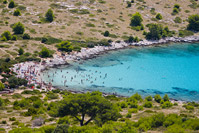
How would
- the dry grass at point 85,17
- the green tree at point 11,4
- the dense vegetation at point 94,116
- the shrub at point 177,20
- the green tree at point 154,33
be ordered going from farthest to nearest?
the shrub at point 177,20, the green tree at point 11,4, the green tree at point 154,33, the dry grass at point 85,17, the dense vegetation at point 94,116

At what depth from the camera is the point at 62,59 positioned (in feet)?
366

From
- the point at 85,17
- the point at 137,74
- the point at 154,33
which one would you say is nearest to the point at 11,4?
the point at 85,17

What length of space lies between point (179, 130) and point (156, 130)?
519 centimetres

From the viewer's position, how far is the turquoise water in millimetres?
94812

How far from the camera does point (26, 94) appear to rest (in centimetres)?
8175

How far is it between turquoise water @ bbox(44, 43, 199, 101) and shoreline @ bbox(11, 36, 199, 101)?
316 cm

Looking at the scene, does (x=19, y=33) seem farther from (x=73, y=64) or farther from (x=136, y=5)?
(x=136, y=5)

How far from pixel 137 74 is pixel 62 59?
2777cm

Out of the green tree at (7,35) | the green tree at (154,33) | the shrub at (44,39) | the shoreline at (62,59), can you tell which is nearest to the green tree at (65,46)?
the shoreline at (62,59)

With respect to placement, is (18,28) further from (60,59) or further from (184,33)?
(184,33)

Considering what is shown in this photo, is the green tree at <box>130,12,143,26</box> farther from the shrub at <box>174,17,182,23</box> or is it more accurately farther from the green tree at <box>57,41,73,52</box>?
the green tree at <box>57,41,73,52</box>

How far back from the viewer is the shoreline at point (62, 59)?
94438mm

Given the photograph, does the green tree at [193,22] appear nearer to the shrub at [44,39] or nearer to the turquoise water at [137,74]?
the turquoise water at [137,74]

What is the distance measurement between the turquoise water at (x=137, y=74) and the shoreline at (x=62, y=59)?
316cm
